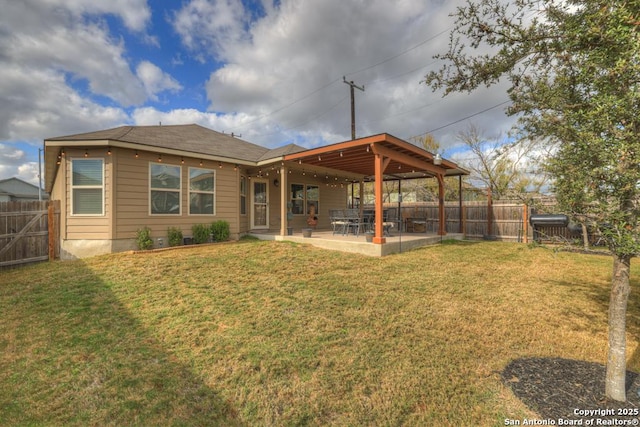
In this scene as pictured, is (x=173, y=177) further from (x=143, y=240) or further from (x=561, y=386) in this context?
(x=561, y=386)

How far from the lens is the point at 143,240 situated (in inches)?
280

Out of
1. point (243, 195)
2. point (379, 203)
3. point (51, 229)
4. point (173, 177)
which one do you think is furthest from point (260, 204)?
point (51, 229)

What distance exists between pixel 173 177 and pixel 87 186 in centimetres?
198

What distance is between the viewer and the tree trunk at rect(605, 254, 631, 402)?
221 centimetres

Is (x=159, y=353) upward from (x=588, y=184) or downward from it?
downward

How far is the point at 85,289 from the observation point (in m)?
4.55

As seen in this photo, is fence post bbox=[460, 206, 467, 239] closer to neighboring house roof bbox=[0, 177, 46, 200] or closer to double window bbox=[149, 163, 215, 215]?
double window bbox=[149, 163, 215, 215]

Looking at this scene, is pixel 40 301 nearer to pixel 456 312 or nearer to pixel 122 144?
pixel 122 144

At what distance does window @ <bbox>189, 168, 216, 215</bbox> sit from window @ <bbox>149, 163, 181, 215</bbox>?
0.39 meters

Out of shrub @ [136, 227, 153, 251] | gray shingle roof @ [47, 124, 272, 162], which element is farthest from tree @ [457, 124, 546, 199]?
shrub @ [136, 227, 153, 251]

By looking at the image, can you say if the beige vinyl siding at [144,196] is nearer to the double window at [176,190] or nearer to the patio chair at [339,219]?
the double window at [176,190]

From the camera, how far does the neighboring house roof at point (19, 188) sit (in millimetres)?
30434

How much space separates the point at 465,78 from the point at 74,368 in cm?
540

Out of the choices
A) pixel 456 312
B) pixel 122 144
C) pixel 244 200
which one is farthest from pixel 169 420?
pixel 244 200
